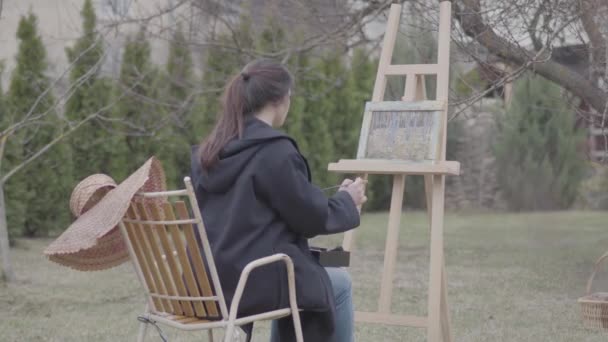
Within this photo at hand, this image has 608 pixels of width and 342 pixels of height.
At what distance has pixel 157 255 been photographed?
288cm

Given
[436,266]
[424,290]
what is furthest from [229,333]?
[424,290]

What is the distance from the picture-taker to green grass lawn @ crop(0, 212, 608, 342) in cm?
484

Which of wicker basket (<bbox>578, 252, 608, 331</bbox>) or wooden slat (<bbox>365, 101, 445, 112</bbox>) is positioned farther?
wicker basket (<bbox>578, 252, 608, 331</bbox>)

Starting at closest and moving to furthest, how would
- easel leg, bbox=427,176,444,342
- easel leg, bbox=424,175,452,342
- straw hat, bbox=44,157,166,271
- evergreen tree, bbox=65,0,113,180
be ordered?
straw hat, bbox=44,157,166,271 < easel leg, bbox=427,176,444,342 < easel leg, bbox=424,175,452,342 < evergreen tree, bbox=65,0,113,180

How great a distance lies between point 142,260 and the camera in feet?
9.66

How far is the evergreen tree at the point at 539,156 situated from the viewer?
12697 mm

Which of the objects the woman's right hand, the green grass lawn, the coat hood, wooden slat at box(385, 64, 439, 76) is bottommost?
the green grass lawn

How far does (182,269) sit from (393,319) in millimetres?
1443

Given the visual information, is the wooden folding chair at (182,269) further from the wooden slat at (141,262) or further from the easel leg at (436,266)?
the easel leg at (436,266)

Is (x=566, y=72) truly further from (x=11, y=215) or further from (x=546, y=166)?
(x=546, y=166)

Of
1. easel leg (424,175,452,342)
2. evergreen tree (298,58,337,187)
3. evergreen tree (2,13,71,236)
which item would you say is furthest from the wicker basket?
evergreen tree (298,58,337,187)

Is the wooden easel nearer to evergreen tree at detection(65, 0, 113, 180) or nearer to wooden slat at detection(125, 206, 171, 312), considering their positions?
wooden slat at detection(125, 206, 171, 312)

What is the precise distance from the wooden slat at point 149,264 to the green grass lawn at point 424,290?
1757mm

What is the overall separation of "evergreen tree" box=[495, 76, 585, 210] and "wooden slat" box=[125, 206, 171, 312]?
33.6 feet
